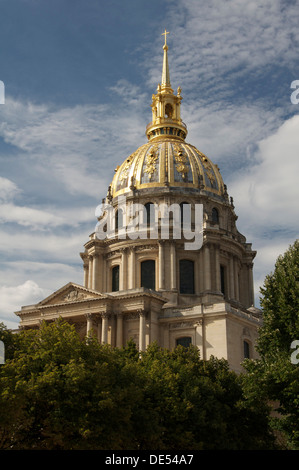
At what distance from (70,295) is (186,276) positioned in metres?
14.2

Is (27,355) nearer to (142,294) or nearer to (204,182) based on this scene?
(142,294)

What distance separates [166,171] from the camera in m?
78.9

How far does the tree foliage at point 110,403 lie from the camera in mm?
31250

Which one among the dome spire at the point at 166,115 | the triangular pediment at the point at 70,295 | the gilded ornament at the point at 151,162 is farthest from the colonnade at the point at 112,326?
the dome spire at the point at 166,115

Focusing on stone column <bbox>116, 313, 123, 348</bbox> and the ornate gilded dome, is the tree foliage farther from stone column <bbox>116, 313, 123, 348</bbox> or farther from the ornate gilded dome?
the ornate gilded dome

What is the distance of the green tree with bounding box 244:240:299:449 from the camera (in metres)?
35.4

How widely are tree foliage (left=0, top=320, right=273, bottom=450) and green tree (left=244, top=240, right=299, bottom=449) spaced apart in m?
1.95

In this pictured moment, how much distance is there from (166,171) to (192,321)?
22254 mm

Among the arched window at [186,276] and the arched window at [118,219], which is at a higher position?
the arched window at [118,219]

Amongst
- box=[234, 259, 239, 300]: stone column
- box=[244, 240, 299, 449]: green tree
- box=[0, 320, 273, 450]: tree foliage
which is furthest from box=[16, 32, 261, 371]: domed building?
box=[244, 240, 299, 449]: green tree

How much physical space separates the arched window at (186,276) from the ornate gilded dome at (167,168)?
30.9ft

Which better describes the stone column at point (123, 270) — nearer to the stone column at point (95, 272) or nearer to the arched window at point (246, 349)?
the stone column at point (95, 272)

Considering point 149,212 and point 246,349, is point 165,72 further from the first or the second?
point 246,349
